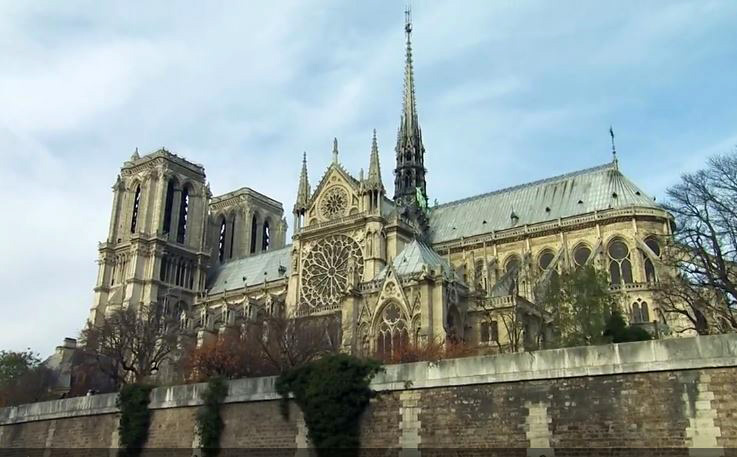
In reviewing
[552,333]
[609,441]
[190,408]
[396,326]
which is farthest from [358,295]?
[609,441]

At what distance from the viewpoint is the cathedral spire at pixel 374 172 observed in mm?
50219

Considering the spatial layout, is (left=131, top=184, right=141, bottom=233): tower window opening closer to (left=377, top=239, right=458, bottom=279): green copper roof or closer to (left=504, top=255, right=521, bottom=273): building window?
(left=504, top=255, right=521, bottom=273): building window

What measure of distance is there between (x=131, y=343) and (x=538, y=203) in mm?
29884

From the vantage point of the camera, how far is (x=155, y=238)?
2608 inches

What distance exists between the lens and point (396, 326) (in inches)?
1414

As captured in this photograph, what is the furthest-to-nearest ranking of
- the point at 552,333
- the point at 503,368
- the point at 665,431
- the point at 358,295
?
the point at 358,295, the point at 552,333, the point at 503,368, the point at 665,431

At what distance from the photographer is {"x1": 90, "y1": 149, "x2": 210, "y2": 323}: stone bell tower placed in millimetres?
65250

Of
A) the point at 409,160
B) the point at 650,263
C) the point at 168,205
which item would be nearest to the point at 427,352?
the point at 650,263

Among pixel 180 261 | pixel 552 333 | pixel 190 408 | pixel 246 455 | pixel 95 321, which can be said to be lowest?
pixel 246 455

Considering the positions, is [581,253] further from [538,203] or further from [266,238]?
[266,238]

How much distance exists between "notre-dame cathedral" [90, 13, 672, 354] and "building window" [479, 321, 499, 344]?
56 millimetres

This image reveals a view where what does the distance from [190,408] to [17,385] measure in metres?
35.2

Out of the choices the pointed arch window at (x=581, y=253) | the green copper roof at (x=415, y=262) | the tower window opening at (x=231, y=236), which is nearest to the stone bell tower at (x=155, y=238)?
the tower window opening at (x=231, y=236)

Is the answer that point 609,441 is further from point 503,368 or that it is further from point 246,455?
point 246,455
